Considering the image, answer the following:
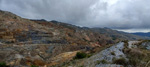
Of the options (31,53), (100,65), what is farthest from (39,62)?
(100,65)

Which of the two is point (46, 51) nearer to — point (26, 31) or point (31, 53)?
point (31, 53)

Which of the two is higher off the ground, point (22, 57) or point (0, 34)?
point (0, 34)

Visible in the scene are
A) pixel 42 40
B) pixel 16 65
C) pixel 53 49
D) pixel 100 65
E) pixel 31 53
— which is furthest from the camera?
pixel 42 40

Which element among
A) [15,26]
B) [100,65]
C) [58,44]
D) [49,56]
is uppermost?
[15,26]

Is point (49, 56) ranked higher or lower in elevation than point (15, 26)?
lower

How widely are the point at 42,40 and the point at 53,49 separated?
5.96 metres

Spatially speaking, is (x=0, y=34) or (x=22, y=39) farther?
(x=22, y=39)

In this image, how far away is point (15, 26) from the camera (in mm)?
40781

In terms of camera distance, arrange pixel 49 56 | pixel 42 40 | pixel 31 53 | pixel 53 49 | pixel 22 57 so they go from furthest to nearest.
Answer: pixel 42 40 → pixel 53 49 → pixel 49 56 → pixel 31 53 → pixel 22 57

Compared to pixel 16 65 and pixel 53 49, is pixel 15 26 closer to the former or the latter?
pixel 53 49

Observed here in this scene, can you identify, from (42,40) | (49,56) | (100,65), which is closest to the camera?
(100,65)

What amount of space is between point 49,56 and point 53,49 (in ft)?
13.0

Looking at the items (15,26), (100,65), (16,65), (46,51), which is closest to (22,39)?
(15,26)

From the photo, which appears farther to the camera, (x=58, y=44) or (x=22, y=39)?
(x=58, y=44)
